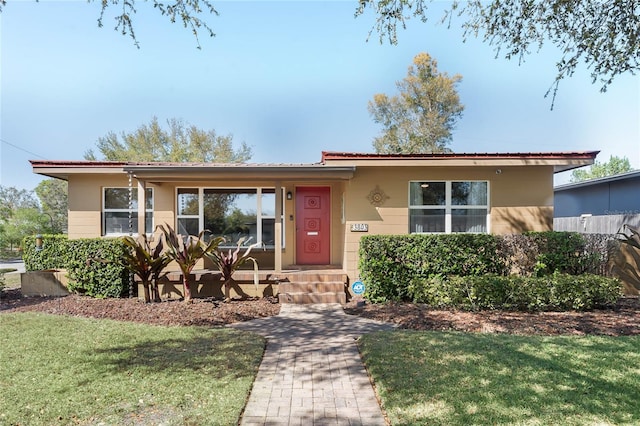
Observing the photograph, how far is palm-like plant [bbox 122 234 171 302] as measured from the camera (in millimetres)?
7816

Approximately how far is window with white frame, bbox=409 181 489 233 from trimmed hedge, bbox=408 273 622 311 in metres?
1.91

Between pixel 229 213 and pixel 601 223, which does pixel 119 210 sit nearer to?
pixel 229 213

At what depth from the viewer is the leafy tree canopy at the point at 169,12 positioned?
5.21 m

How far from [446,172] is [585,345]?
4.78m

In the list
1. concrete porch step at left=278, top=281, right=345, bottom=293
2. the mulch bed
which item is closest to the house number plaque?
concrete porch step at left=278, top=281, right=345, bottom=293

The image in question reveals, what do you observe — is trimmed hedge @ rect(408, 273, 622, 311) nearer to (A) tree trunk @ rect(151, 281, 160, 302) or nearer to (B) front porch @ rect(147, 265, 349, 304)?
(B) front porch @ rect(147, 265, 349, 304)

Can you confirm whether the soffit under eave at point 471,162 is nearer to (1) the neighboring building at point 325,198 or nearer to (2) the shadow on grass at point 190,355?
(1) the neighboring building at point 325,198

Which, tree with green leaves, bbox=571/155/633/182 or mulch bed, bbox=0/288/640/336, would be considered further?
tree with green leaves, bbox=571/155/633/182

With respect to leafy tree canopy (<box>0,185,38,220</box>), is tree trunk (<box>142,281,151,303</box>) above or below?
below

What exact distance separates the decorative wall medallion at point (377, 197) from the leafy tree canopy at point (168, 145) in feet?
73.0

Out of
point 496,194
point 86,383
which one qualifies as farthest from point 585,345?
point 86,383

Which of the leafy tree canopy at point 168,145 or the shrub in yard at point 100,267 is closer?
the shrub in yard at point 100,267

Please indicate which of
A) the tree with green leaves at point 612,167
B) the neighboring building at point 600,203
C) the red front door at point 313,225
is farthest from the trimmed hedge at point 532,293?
the tree with green leaves at point 612,167

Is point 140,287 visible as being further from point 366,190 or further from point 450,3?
point 450,3
